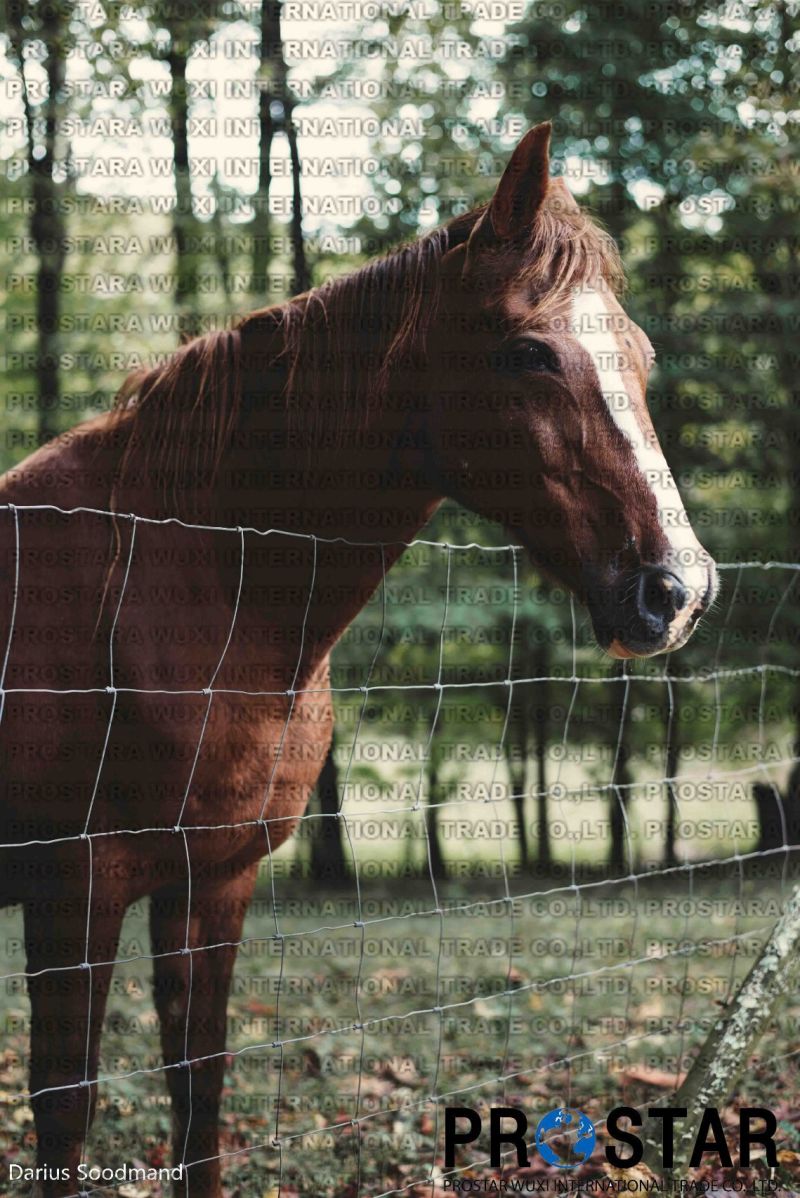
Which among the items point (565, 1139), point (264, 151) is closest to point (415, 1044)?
Answer: point (565, 1139)

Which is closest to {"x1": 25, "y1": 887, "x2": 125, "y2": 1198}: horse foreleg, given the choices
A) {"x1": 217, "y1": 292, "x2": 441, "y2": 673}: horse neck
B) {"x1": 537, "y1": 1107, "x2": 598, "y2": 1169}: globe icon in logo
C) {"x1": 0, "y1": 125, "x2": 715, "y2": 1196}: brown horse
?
{"x1": 0, "y1": 125, "x2": 715, "y2": 1196}: brown horse

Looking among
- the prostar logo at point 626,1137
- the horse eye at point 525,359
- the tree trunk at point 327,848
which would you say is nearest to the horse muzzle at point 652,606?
the horse eye at point 525,359

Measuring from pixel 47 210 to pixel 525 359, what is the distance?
5851mm

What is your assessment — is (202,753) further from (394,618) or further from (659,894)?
(659,894)

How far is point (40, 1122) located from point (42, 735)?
924mm

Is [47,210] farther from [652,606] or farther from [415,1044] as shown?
[652,606]

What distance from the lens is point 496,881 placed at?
8.39 m

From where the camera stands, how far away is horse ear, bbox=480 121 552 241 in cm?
211

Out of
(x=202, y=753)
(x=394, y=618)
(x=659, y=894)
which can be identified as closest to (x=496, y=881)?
(x=659, y=894)

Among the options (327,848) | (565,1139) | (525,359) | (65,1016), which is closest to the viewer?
(525,359)

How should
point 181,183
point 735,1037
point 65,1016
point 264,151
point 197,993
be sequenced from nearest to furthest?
point 65,1016, point 735,1037, point 197,993, point 181,183, point 264,151

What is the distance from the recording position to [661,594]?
188cm

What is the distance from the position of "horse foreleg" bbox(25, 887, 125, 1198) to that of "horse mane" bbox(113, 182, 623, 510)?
3.43 ft

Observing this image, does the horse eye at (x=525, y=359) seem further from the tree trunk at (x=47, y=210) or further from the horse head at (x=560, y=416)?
the tree trunk at (x=47, y=210)
